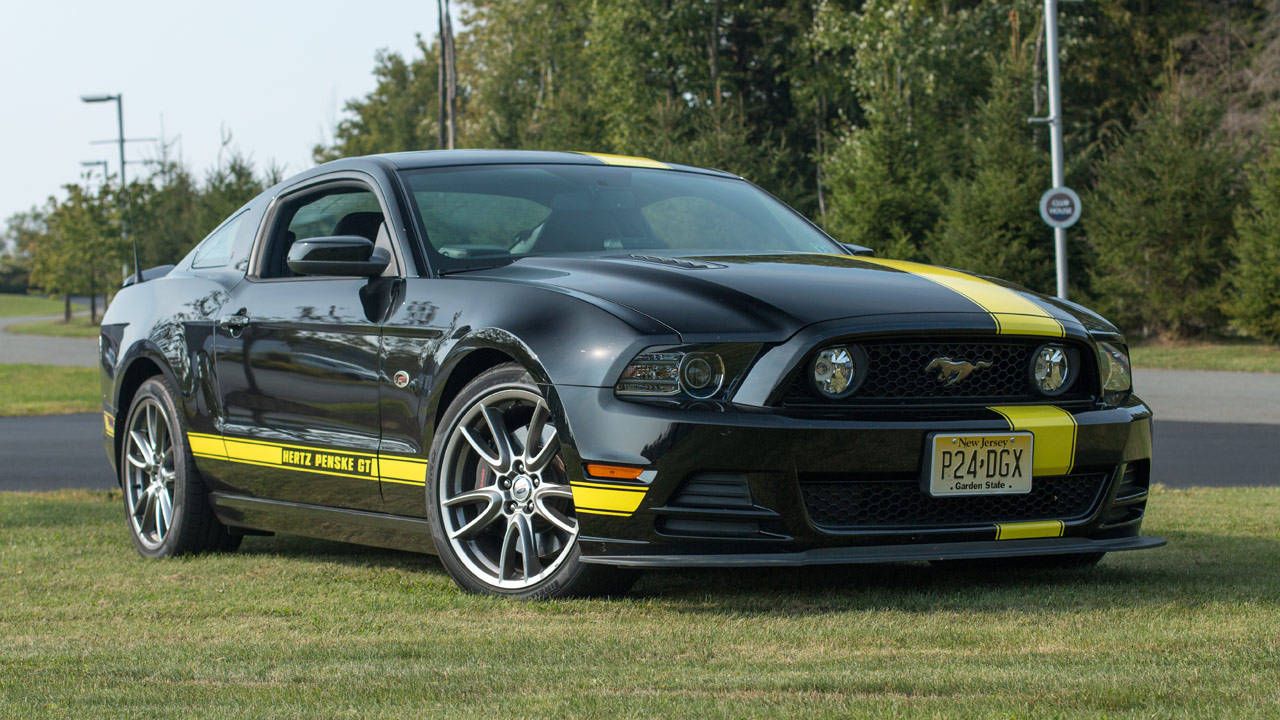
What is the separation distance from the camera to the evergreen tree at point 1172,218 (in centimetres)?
2894

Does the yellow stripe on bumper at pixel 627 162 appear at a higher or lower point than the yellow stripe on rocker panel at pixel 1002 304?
higher

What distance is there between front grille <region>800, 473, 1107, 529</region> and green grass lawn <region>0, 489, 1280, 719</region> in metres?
0.24

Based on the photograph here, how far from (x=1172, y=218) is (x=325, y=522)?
82.1 ft

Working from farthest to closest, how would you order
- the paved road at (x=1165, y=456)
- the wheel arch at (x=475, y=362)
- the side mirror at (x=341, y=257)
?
the paved road at (x=1165, y=456), the side mirror at (x=341, y=257), the wheel arch at (x=475, y=362)

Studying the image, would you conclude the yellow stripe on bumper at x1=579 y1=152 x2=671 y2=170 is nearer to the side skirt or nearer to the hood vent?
the hood vent

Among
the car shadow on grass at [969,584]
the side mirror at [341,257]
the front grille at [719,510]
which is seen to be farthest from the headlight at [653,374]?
the side mirror at [341,257]

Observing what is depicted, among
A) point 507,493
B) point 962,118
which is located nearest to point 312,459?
point 507,493

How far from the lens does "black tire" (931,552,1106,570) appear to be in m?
5.92

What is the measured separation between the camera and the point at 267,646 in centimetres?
447

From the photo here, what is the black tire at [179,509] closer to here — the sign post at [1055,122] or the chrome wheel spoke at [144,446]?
the chrome wheel spoke at [144,446]

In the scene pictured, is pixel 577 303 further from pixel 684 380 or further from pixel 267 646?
pixel 267 646

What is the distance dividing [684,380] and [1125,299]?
86.9 ft

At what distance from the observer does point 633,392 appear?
16.2ft

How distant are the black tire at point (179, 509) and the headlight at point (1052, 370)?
3.42m
